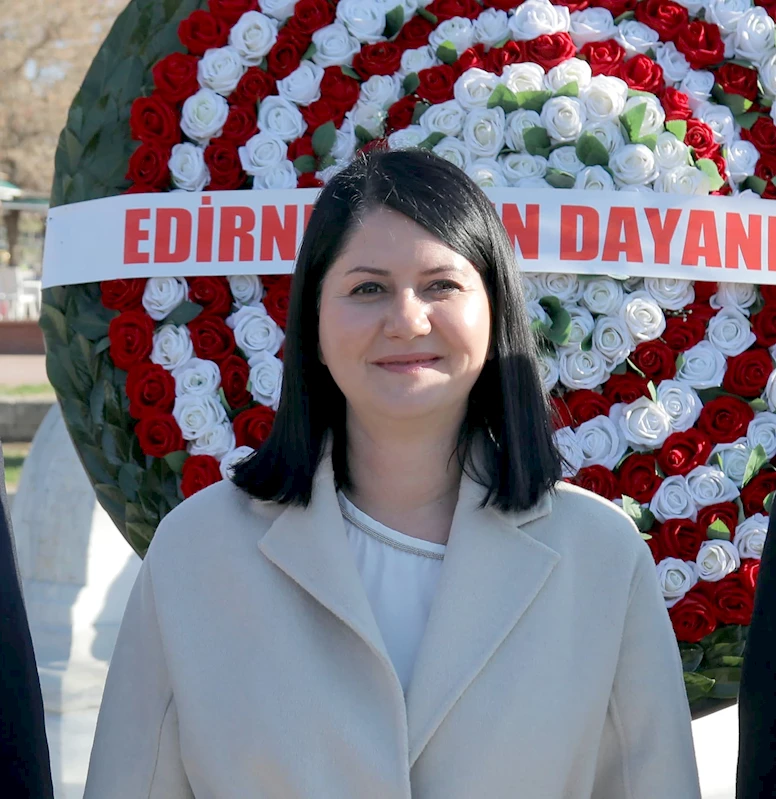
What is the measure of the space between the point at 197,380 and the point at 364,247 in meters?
0.93

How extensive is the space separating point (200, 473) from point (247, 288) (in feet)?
1.47

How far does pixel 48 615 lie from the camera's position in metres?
4.72

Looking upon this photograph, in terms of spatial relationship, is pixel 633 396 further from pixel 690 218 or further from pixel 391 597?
pixel 391 597

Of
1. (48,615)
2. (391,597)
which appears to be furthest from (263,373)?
(48,615)

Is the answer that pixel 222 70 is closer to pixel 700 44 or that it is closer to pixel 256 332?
pixel 256 332

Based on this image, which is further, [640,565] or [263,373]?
[263,373]

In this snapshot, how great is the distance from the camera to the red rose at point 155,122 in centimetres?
306

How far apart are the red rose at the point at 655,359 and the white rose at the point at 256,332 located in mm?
818

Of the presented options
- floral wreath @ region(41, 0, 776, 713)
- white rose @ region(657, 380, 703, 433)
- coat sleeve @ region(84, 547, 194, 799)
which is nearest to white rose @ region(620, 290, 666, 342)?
floral wreath @ region(41, 0, 776, 713)

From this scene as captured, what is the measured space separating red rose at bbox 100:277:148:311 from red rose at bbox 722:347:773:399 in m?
1.39

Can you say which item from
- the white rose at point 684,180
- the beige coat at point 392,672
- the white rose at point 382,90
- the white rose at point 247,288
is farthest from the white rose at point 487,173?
the beige coat at point 392,672

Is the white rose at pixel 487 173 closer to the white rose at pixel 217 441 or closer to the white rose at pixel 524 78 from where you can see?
the white rose at pixel 524 78

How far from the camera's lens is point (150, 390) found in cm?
304

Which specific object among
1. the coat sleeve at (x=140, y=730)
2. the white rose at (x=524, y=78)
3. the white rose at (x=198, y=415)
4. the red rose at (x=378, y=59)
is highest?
Answer: the red rose at (x=378, y=59)
